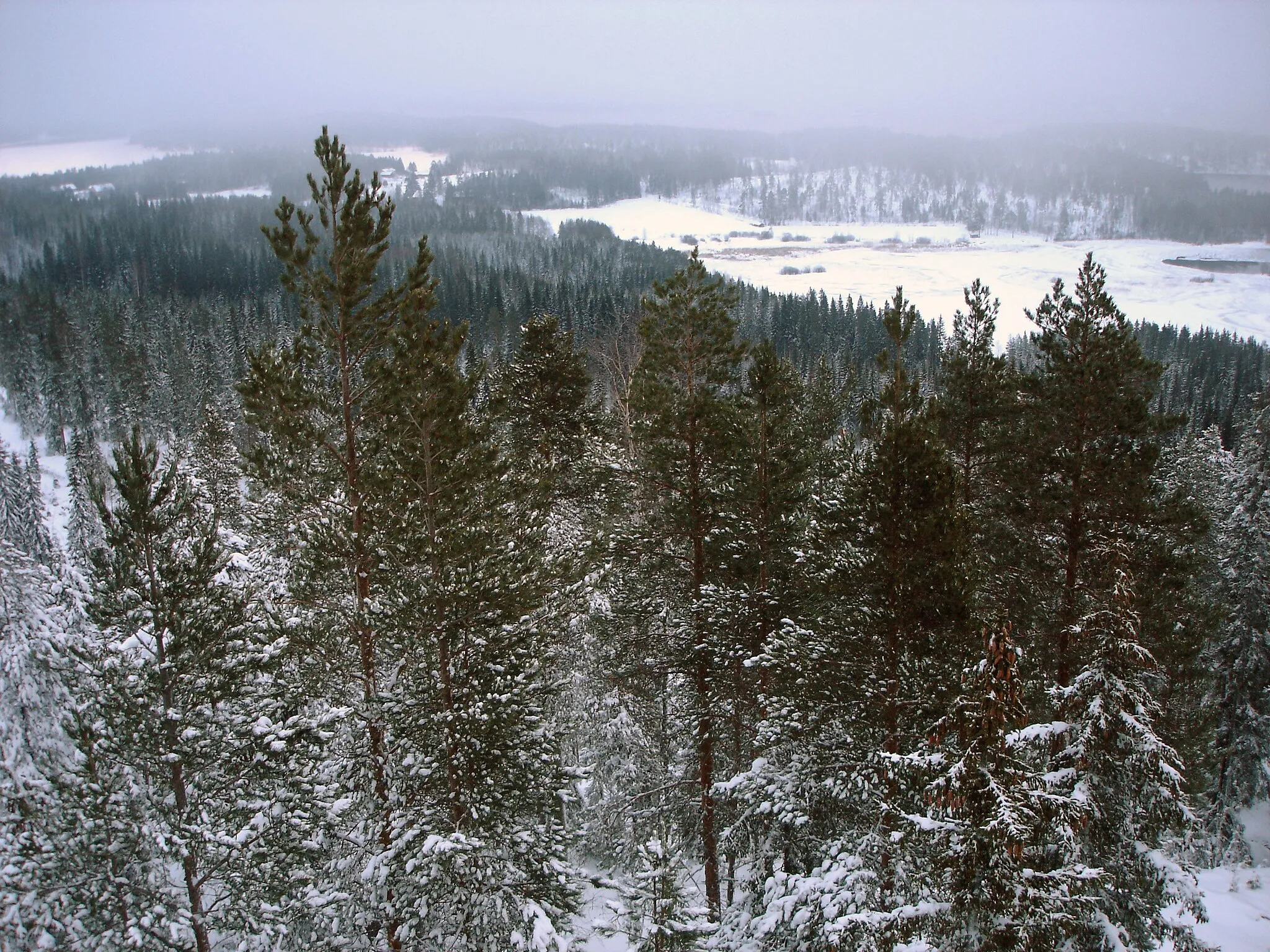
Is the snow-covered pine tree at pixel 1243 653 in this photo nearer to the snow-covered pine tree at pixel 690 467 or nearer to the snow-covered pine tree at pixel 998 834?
the snow-covered pine tree at pixel 690 467

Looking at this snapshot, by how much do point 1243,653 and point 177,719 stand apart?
25.2m

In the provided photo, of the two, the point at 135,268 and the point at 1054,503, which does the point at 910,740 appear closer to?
the point at 1054,503

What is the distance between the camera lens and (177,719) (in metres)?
8.67

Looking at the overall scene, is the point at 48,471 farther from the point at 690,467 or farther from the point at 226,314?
the point at 690,467

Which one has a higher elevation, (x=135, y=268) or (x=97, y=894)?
(x=135, y=268)

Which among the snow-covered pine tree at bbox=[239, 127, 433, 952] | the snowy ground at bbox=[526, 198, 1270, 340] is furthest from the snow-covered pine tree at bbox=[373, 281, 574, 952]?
the snowy ground at bbox=[526, 198, 1270, 340]

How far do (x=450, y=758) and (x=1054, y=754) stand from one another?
7.64 m

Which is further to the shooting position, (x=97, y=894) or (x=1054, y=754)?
(x=97, y=894)

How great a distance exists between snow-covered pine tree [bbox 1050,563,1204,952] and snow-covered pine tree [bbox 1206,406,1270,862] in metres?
15.8

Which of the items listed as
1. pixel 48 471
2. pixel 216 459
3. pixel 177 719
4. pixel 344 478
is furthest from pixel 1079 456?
pixel 48 471

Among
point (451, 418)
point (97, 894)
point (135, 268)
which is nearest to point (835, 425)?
point (451, 418)

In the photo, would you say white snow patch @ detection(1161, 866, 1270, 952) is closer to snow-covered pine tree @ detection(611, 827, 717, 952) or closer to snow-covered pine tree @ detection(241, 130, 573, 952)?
snow-covered pine tree @ detection(611, 827, 717, 952)

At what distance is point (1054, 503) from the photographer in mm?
12414

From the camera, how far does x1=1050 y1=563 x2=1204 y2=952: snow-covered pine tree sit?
20.5ft
